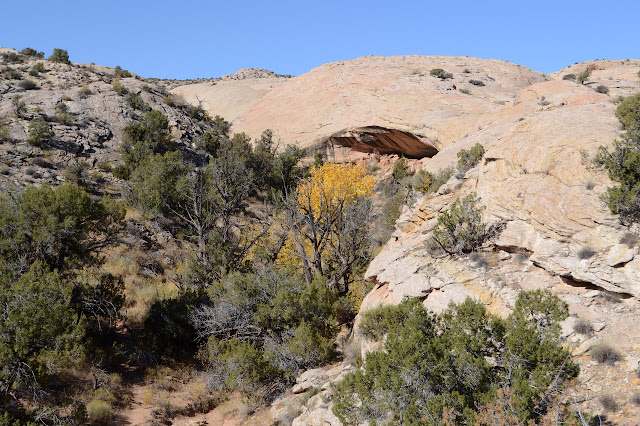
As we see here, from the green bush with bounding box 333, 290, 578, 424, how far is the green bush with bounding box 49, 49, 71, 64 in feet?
169

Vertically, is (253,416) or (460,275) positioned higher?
(460,275)

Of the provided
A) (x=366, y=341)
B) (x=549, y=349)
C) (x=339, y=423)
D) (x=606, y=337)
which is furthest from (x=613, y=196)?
(x=339, y=423)

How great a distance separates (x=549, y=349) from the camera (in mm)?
7605

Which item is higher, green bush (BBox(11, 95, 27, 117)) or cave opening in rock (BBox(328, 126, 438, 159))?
green bush (BBox(11, 95, 27, 117))

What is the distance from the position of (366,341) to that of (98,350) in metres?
10.0

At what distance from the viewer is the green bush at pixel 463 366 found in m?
7.54

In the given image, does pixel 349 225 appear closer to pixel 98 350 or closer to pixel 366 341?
pixel 366 341

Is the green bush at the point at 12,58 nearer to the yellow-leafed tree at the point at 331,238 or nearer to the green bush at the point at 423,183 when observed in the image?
the yellow-leafed tree at the point at 331,238

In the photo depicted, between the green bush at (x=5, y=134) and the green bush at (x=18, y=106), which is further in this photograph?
the green bush at (x=18, y=106)

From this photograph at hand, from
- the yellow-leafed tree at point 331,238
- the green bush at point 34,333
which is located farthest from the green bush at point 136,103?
the green bush at point 34,333

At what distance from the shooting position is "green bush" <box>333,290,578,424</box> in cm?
754

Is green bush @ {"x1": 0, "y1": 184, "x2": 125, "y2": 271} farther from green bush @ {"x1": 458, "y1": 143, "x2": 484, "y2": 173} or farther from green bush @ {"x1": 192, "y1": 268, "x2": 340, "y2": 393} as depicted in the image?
green bush @ {"x1": 458, "y1": 143, "x2": 484, "y2": 173}

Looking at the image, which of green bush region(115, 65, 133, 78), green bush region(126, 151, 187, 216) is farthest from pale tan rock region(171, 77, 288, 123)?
green bush region(126, 151, 187, 216)

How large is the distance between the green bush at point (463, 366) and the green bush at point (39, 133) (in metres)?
31.0
